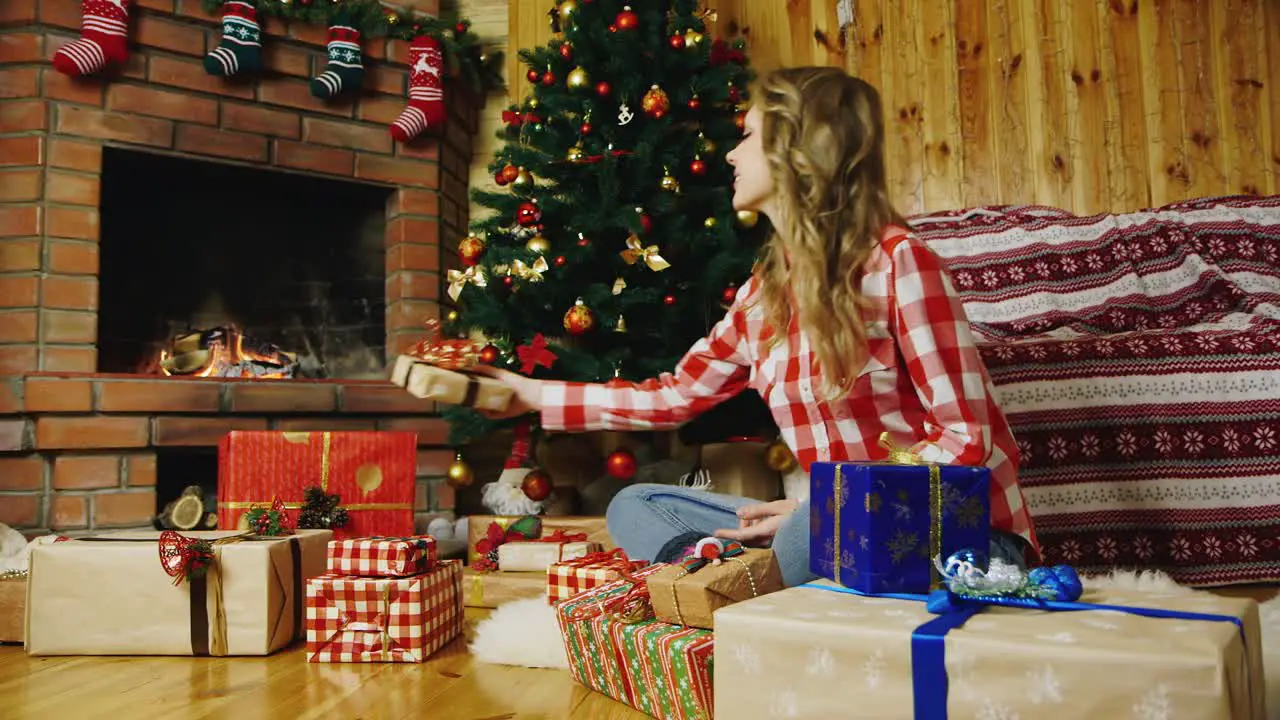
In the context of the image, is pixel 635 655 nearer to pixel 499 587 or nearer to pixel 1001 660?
pixel 1001 660

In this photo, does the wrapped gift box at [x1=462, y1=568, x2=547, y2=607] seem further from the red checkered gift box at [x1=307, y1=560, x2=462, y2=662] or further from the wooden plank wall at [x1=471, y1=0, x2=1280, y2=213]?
the wooden plank wall at [x1=471, y1=0, x2=1280, y2=213]

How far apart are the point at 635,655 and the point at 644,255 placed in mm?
1252

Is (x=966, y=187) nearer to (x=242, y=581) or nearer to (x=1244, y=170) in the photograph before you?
(x=1244, y=170)

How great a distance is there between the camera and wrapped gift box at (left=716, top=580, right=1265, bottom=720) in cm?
65

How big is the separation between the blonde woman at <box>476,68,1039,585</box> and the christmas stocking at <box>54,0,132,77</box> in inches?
64.6

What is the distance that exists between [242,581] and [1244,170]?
115 inches

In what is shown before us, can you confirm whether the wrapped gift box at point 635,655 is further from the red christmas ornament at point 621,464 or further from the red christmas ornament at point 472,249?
the red christmas ornament at point 472,249

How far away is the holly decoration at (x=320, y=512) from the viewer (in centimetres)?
191

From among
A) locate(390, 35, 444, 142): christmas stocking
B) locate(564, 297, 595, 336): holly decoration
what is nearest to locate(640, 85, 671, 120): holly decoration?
locate(564, 297, 595, 336): holly decoration

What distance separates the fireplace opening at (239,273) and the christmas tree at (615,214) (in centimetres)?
63

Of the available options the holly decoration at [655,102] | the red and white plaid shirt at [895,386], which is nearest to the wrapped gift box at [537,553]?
the red and white plaid shirt at [895,386]

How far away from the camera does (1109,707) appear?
2.18 feet

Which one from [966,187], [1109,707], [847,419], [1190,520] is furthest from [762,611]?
[966,187]

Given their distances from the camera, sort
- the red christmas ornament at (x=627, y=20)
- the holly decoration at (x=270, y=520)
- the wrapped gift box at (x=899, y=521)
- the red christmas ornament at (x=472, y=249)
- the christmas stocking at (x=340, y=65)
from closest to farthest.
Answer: the wrapped gift box at (x=899, y=521) → the holly decoration at (x=270, y=520) → the red christmas ornament at (x=627, y=20) → the red christmas ornament at (x=472, y=249) → the christmas stocking at (x=340, y=65)
